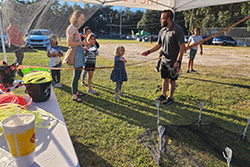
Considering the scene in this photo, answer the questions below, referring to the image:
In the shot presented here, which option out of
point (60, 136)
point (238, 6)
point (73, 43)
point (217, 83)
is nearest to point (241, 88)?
point (217, 83)

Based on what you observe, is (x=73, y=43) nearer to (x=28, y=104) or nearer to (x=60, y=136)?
(x=28, y=104)

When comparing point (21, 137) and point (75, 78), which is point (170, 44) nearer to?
point (75, 78)

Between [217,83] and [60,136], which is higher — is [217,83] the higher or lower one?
the lower one

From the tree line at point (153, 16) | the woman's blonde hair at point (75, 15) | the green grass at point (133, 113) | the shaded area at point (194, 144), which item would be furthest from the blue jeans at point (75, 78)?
the shaded area at point (194, 144)

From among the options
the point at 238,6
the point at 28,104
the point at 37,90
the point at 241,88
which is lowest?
the point at 241,88

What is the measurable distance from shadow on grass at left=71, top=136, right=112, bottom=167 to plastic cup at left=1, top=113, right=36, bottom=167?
130 cm

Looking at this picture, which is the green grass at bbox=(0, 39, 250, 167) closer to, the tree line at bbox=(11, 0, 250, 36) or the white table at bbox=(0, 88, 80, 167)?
the tree line at bbox=(11, 0, 250, 36)

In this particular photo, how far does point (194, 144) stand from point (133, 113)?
4.60 feet

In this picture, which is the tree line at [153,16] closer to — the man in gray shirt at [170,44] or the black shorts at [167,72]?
the man in gray shirt at [170,44]

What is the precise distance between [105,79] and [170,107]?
2899 millimetres

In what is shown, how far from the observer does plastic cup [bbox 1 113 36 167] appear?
88 centimetres

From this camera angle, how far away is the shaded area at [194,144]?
2.21 m

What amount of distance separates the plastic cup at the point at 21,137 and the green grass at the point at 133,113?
1323mm

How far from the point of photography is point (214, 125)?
3053 mm
